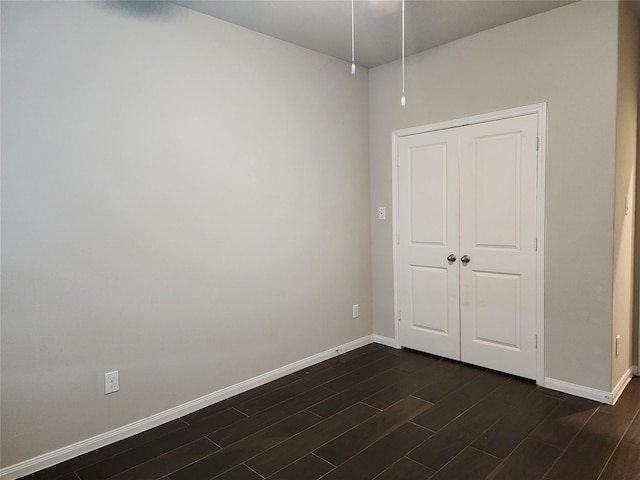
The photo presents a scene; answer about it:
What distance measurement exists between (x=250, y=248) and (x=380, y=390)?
142 centimetres

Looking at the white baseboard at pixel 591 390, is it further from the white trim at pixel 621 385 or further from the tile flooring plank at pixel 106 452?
the tile flooring plank at pixel 106 452

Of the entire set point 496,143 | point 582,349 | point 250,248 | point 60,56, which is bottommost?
point 582,349

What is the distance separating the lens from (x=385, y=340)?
13.3 ft

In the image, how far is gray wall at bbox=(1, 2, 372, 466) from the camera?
212cm

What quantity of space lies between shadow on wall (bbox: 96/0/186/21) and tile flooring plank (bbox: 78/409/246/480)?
2.50m

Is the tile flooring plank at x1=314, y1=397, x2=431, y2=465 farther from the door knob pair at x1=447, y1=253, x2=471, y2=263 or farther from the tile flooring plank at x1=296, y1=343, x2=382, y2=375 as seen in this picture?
the door knob pair at x1=447, y1=253, x2=471, y2=263

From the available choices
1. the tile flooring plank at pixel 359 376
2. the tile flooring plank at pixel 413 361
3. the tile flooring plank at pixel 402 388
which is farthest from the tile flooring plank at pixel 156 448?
the tile flooring plank at pixel 413 361

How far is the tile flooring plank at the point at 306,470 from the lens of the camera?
6.81ft

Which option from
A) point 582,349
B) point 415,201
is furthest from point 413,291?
point 582,349

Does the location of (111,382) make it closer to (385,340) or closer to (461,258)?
(385,340)

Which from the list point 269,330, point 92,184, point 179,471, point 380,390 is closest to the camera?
point 179,471

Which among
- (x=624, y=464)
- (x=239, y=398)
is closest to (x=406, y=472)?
Answer: (x=624, y=464)

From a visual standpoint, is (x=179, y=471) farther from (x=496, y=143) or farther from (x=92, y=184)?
(x=496, y=143)

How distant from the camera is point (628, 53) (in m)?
2.78
